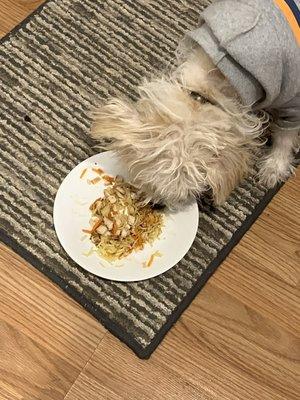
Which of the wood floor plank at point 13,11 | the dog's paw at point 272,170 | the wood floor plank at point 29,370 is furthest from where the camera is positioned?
the wood floor plank at point 13,11

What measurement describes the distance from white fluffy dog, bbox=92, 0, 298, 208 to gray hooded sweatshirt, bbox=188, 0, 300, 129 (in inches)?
1.1

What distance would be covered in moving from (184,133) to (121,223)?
0.36 m

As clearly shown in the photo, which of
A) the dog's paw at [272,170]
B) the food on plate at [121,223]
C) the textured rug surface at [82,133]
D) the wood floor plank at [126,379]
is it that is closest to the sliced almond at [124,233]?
the food on plate at [121,223]

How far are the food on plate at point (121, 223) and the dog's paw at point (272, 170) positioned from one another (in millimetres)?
317

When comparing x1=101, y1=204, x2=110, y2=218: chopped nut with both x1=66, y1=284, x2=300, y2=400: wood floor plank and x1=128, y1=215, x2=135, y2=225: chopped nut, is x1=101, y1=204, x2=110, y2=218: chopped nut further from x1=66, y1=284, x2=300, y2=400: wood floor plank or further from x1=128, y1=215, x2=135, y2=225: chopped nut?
x1=66, y1=284, x2=300, y2=400: wood floor plank

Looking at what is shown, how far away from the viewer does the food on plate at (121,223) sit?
1.35m

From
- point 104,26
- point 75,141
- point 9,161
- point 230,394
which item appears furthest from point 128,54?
point 230,394

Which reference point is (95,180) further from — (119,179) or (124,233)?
(124,233)

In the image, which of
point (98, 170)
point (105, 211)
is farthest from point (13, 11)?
point (105, 211)

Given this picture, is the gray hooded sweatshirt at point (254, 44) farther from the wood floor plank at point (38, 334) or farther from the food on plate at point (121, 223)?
the wood floor plank at point (38, 334)

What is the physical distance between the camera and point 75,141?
152cm

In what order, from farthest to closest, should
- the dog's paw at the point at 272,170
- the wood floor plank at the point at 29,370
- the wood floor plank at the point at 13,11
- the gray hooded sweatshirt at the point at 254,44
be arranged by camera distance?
the wood floor plank at the point at 13,11
the dog's paw at the point at 272,170
the wood floor plank at the point at 29,370
the gray hooded sweatshirt at the point at 254,44

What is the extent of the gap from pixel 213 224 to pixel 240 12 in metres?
0.56

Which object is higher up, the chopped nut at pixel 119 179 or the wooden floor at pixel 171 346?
the chopped nut at pixel 119 179
